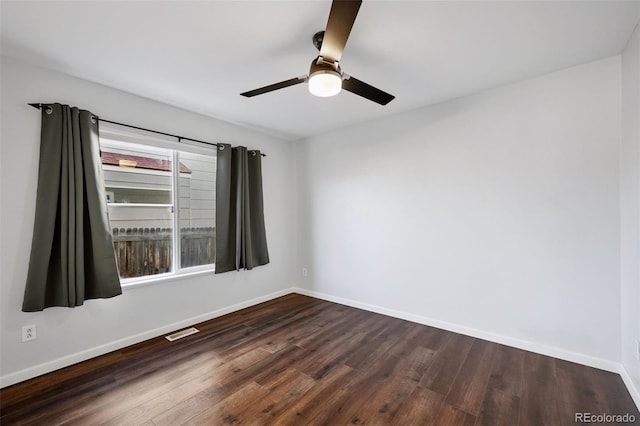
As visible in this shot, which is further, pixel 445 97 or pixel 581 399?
pixel 445 97

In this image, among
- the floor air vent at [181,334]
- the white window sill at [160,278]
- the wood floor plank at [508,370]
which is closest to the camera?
the wood floor plank at [508,370]

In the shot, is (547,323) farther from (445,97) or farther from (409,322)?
(445,97)

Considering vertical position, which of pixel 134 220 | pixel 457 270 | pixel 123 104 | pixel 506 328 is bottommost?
pixel 506 328

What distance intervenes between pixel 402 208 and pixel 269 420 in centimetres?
253

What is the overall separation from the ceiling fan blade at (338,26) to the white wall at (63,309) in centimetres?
224

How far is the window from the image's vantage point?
9.26ft

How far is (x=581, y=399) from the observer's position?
1932mm

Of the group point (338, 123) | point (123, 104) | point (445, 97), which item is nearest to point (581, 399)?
point (445, 97)

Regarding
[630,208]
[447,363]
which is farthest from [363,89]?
[447,363]

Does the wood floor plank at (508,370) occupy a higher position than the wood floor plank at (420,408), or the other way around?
the wood floor plank at (508,370)

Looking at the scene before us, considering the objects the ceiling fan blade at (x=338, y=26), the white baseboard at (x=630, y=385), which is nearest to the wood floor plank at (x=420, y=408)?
the white baseboard at (x=630, y=385)

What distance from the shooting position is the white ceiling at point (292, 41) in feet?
5.53

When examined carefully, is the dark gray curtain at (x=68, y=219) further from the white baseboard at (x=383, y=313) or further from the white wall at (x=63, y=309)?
the white baseboard at (x=383, y=313)

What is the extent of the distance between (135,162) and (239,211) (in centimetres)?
126
